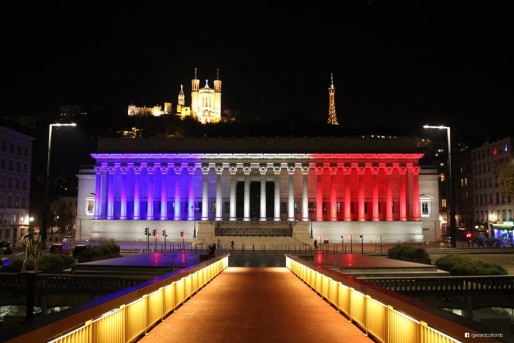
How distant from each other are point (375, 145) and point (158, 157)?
133 feet

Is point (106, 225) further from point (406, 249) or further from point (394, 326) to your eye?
point (394, 326)

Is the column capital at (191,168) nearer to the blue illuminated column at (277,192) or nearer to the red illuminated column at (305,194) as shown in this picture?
the blue illuminated column at (277,192)

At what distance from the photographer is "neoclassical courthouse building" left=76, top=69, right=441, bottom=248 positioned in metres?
99.8

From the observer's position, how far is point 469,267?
36.3 meters

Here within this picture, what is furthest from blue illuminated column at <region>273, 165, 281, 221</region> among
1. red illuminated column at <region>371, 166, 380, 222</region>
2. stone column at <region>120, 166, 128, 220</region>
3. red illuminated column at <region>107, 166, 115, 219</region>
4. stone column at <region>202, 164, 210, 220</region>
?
red illuminated column at <region>107, 166, 115, 219</region>

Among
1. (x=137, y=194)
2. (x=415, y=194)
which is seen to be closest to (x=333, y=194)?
(x=415, y=194)

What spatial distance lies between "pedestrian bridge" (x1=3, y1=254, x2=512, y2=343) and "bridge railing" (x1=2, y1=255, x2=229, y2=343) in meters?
0.02

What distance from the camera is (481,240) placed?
272ft

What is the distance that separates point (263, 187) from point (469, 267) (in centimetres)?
6576

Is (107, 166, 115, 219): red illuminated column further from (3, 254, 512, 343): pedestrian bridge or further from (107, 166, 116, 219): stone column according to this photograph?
(3, 254, 512, 343): pedestrian bridge

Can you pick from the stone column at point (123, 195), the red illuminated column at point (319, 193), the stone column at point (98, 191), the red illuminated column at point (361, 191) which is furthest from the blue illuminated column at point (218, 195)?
the red illuminated column at point (361, 191)

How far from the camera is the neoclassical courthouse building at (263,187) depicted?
99750 millimetres

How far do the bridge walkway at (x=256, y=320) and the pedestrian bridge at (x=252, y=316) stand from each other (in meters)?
0.02

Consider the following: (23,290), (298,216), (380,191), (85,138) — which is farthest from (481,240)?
(85,138)
